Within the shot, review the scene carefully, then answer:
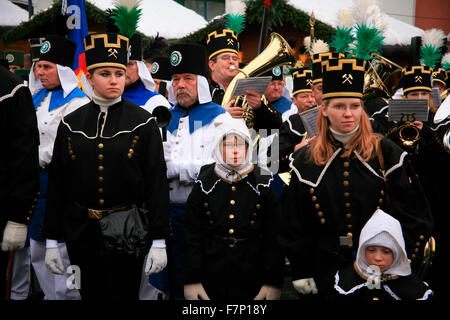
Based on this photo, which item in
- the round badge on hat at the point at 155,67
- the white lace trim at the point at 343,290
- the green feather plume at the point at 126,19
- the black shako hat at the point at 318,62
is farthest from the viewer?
the round badge on hat at the point at 155,67

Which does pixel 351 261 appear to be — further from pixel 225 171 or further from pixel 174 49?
pixel 174 49

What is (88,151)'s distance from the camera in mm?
4035

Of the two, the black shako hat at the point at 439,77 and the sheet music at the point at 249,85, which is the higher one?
the black shako hat at the point at 439,77

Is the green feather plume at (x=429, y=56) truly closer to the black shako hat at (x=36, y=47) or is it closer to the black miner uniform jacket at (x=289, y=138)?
the black miner uniform jacket at (x=289, y=138)

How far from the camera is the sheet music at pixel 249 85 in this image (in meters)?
5.28

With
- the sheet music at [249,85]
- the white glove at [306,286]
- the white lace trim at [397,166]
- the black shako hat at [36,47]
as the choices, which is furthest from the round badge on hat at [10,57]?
the white lace trim at [397,166]

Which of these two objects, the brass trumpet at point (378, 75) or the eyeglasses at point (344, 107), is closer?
the eyeglasses at point (344, 107)

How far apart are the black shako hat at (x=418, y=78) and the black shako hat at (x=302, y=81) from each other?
1.24 m

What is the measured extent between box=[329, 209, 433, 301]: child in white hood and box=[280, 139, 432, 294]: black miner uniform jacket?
15 centimetres

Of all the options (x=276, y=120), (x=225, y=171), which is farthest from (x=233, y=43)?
(x=225, y=171)

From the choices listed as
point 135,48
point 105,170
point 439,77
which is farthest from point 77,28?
point 439,77

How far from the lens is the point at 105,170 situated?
400 cm

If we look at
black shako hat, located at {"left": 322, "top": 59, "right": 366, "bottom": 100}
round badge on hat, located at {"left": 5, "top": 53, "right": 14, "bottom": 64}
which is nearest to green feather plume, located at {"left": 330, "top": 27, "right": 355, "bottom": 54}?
black shako hat, located at {"left": 322, "top": 59, "right": 366, "bottom": 100}

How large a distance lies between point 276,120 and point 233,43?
1.20 metres
